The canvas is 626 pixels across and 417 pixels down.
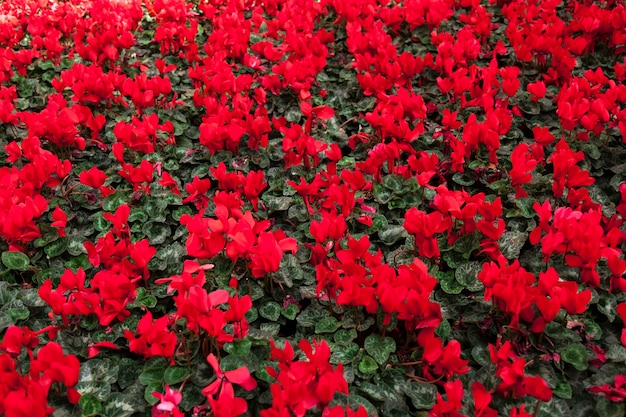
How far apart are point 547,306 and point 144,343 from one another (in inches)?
50.6

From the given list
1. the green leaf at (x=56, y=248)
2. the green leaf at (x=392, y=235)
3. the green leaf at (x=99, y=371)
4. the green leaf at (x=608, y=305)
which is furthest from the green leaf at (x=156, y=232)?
the green leaf at (x=608, y=305)

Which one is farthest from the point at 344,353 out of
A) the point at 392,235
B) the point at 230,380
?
the point at 392,235

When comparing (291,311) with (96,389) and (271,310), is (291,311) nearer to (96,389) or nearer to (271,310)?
(271,310)

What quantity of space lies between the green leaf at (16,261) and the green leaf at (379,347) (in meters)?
1.48

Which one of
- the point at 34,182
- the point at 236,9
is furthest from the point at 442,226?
the point at 236,9

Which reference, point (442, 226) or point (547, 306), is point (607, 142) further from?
point (547, 306)

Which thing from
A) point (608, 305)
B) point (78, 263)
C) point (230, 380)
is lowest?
point (78, 263)

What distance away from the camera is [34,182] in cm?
271

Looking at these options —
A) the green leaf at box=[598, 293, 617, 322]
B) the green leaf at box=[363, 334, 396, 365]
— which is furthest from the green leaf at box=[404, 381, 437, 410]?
the green leaf at box=[598, 293, 617, 322]

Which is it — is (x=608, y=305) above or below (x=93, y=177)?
below

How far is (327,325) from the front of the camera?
85.3 inches

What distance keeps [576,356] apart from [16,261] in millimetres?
2220

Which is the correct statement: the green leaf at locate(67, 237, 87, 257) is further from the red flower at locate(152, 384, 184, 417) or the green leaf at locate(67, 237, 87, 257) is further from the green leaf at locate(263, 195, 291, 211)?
the red flower at locate(152, 384, 184, 417)

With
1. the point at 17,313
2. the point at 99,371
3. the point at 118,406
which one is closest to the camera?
the point at 118,406
